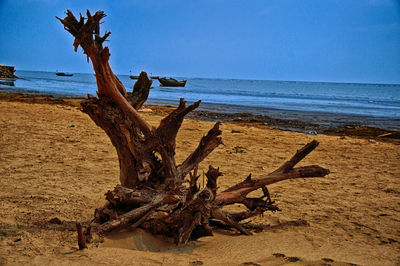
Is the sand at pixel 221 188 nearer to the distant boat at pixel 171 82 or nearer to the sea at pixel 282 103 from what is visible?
the sea at pixel 282 103

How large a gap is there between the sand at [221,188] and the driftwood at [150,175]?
26 cm

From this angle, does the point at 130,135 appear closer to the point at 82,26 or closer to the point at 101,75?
the point at 101,75

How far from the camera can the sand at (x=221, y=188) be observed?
116 inches

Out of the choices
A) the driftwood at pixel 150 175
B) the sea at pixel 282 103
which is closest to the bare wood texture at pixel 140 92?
the driftwood at pixel 150 175

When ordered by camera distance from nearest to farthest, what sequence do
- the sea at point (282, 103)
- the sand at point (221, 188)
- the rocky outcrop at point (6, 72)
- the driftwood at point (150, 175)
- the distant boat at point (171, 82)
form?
the sand at point (221, 188) < the driftwood at point (150, 175) < the sea at point (282, 103) < the rocky outcrop at point (6, 72) < the distant boat at point (171, 82)

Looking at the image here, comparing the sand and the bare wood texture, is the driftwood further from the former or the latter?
the sand

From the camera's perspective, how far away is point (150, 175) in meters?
4.04

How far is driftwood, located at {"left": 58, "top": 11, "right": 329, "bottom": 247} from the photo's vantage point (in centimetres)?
326

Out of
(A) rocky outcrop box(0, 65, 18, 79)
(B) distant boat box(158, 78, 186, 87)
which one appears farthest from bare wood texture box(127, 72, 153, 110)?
(A) rocky outcrop box(0, 65, 18, 79)

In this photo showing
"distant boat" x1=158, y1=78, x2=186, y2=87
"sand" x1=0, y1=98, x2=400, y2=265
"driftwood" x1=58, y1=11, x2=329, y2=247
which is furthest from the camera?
"distant boat" x1=158, y1=78, x2=186, y2=87

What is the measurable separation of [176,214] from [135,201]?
0.52 meters

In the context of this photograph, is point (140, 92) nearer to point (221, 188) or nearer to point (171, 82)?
point (221, 188)

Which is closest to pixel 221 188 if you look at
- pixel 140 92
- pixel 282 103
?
pixel 140 92

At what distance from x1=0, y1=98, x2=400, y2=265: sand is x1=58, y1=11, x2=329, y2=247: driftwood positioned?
26cm
